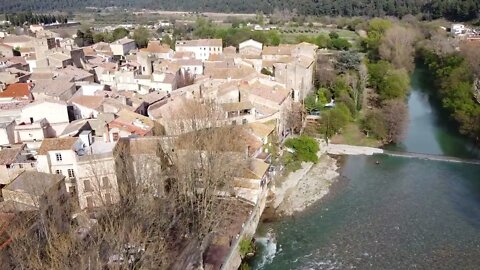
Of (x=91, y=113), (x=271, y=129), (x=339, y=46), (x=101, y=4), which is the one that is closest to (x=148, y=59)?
(x=91, y=113)

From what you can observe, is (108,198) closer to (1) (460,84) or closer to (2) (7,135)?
(2) (7,135)

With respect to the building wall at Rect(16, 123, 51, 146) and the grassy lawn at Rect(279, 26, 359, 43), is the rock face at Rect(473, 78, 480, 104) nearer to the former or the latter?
the building wall at Rect(16, 123, 51, 146)

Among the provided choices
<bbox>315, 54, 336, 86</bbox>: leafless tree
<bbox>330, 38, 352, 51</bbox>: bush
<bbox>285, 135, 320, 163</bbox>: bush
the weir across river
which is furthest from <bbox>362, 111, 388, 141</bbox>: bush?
<bbox>330, 38, 352, 51</bbox>: bush

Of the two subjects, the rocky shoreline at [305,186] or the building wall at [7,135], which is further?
the rocky shoreline at [305,186]

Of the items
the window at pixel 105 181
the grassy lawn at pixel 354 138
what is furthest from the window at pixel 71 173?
the grassy lawn at pixel 354 138

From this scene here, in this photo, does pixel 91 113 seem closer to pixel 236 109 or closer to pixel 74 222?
pixel 236 109

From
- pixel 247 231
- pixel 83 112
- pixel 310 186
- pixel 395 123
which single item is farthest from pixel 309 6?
pixel 247 231

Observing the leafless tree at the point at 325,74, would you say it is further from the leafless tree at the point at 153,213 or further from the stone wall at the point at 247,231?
the stone wall at the point at 247,231
